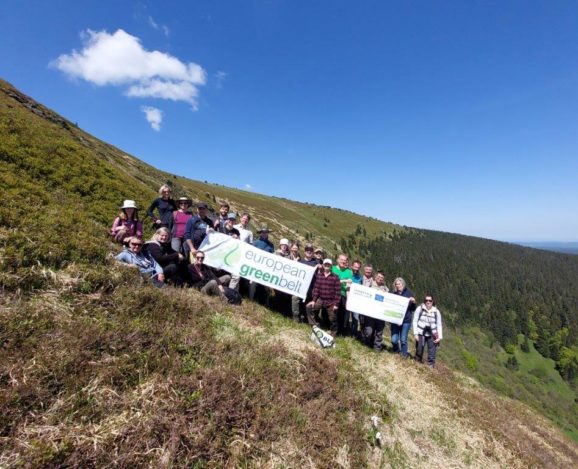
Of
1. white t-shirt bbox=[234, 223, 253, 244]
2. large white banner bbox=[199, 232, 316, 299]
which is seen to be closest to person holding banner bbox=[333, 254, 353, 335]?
large white banner bbox=[199, 232, 316, 299]

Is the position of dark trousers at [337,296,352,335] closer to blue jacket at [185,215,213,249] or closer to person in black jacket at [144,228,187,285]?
blue jacket at [185,215,213,249]

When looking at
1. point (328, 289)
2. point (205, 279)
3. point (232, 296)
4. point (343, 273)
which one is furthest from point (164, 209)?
point (343, 273)

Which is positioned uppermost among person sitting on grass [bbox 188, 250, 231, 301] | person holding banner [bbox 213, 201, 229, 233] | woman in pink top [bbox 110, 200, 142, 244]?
person holding banner [bbox 213, 201, 229, 233]

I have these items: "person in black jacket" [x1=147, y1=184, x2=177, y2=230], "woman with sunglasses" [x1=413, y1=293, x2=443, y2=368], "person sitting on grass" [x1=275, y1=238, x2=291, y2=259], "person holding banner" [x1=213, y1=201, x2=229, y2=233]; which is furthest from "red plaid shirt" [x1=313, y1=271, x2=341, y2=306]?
"person in black jacket" [x1=147, y1=184, x2=177, y2=230]

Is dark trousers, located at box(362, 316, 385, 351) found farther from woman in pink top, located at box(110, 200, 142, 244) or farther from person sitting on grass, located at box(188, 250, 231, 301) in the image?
woman in pink top, located at box(110, 200, 142, 244)

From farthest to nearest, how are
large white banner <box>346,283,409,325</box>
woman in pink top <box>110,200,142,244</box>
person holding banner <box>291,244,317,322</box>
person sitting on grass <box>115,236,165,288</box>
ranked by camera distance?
large white banner <box>346,283,409,325</box>
person holding banner <box>291,244,317,322</box>
woman in pink top <box>110,200,142,244</box>
person sitting on grass <box>115,236,165,288</box>

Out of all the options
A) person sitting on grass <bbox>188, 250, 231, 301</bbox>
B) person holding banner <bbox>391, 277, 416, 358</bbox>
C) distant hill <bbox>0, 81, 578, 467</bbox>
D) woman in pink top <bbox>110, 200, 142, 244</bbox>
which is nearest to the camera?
distant hill <bbox>0, 81, 578, 467</bbox>

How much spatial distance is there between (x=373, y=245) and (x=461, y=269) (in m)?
55.0

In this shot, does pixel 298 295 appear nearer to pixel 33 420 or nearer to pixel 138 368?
pixel 138 368

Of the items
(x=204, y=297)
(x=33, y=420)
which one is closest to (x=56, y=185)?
(x=204, y=297)

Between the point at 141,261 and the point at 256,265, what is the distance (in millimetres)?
3734

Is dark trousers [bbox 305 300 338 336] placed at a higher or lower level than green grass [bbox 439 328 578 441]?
higher

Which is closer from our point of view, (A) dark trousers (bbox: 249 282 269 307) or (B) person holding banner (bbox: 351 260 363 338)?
(A) dark trousers (bbox: 249 282 269 307)

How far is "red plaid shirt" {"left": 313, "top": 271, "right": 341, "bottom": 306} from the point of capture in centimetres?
1030
